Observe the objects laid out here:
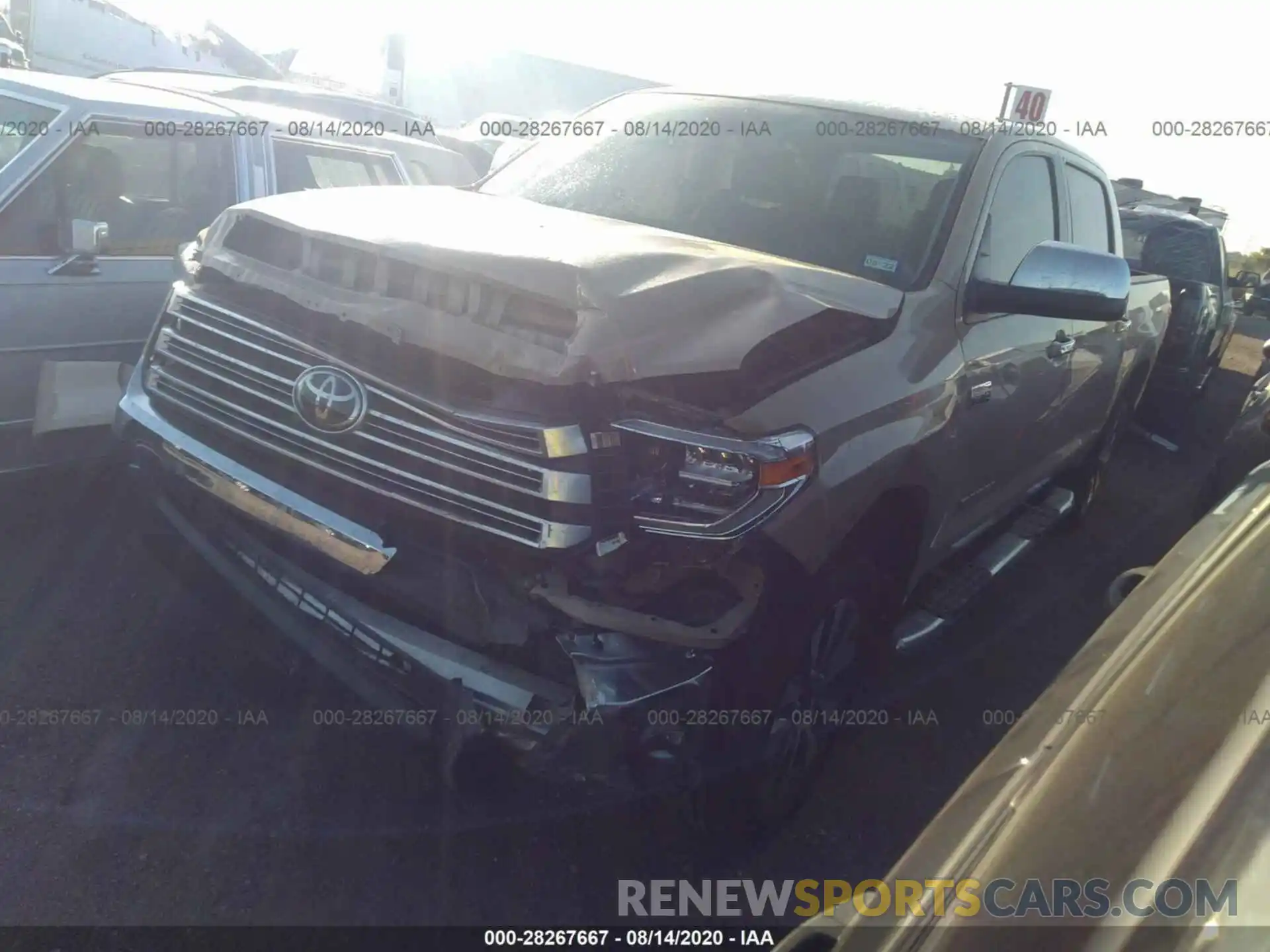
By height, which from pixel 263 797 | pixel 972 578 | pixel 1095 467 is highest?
pixel 972 578

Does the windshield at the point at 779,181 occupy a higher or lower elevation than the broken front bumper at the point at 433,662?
higher

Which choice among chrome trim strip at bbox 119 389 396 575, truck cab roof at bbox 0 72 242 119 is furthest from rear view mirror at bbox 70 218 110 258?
chrome trim strip at bbox 119 389 396 575

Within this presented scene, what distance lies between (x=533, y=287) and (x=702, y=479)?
0.62 meters

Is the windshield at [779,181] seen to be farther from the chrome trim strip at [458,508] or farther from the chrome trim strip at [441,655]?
the chrome trim strip at [441,655]

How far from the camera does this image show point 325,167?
5527 mm

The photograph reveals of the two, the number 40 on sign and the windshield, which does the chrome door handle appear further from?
the number 40 on sign

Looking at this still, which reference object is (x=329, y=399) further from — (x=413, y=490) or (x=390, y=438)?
(x=413, y=490)

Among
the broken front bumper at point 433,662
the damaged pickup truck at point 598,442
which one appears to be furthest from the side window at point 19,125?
the broken front bumper at point 433,662

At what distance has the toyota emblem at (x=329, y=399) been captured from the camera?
259 cm

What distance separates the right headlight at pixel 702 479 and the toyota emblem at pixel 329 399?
675 millimetres

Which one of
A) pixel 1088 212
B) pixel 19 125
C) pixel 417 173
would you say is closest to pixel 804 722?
pixel 1088 212

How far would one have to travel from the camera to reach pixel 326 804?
295cm

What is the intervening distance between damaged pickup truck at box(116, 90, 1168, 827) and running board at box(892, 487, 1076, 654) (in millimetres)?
55

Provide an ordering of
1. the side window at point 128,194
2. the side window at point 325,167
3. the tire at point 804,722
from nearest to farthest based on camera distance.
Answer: the tire at point 804,722 → the side window at point 128,194 → the side window at point 325,167
